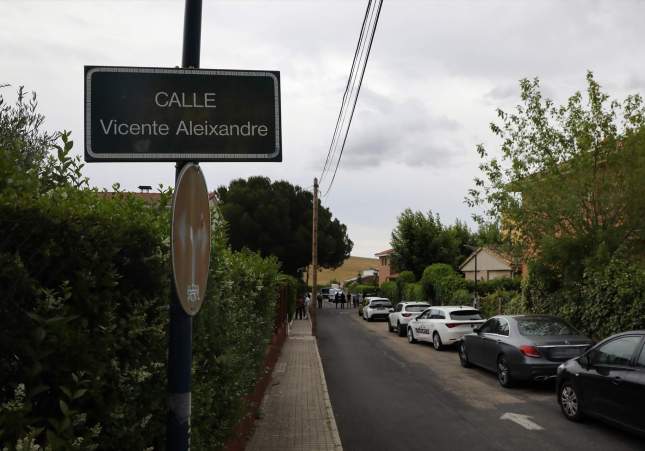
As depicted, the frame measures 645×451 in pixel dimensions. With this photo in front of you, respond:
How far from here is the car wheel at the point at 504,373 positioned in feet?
39.1

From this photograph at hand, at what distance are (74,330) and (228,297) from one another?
3.19m

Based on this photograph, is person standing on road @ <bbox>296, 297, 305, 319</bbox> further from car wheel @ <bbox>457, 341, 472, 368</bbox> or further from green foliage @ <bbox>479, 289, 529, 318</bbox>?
car wheel @ <bbox>457, 341, 472, 368</bbox>

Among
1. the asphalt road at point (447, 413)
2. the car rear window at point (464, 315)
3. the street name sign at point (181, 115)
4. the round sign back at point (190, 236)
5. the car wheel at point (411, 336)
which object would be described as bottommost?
the asphalt road at point (447, 413)

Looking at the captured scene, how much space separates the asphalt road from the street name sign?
5584 millimetres

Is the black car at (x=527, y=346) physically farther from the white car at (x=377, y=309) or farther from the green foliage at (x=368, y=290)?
the green foliage at (x=368, y=290)

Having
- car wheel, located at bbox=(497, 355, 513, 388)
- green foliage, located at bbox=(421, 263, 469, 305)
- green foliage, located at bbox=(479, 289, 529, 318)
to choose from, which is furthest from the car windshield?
green foliage, located at bbox=(421, 263, 469, 305)

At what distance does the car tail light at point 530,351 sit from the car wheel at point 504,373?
0.50 m

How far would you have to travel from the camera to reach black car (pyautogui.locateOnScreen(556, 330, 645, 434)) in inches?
288

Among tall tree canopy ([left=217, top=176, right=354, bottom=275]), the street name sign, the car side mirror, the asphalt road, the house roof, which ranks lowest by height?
the asphalt road

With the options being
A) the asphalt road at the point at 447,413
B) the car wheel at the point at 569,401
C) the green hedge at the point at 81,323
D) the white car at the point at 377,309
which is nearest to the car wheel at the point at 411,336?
the asphalt road at the point at 447,413

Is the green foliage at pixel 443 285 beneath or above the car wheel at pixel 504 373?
above

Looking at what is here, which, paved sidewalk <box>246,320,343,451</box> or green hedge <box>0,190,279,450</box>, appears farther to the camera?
paved sidewalk <box>246,320,343,451</box>

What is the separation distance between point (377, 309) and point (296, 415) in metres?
30.7

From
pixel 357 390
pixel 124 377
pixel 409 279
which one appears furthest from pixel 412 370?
pixel 409 279
